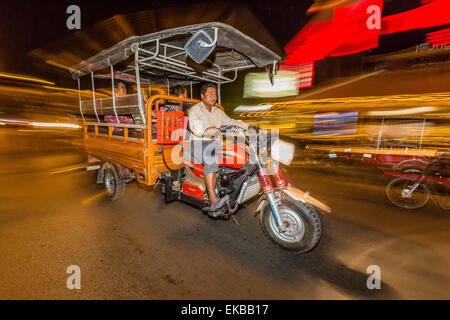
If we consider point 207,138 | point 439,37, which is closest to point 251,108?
point 439,37

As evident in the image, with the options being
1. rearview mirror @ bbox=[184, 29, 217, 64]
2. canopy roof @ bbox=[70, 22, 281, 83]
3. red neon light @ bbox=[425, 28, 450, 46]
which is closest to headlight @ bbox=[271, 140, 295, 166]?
rearview mirror @ bbox=[184, 29, 217, 64]

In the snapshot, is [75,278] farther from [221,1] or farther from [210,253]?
[221,1]

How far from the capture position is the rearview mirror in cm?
279

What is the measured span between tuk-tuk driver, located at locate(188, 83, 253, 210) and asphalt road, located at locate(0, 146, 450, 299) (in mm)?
849

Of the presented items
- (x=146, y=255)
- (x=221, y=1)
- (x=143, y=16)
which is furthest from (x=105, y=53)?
(x=146, y=255)

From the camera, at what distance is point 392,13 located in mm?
7738

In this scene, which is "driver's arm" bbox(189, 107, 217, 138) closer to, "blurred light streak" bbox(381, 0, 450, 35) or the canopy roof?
the canopy roof

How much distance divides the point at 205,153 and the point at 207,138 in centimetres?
28

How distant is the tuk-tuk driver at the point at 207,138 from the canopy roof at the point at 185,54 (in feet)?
2.87

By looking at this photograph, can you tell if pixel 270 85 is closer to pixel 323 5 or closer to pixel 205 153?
pixel 323 5

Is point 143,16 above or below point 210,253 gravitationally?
above
